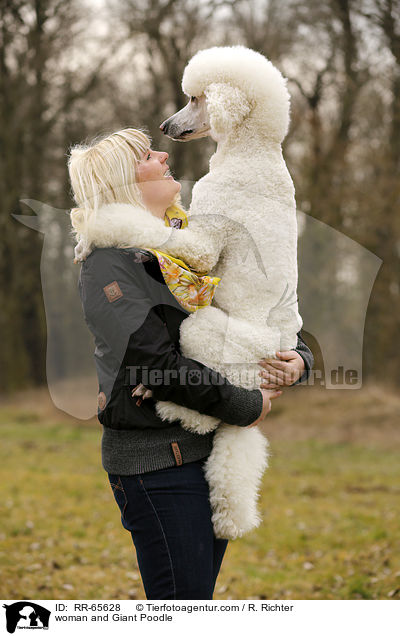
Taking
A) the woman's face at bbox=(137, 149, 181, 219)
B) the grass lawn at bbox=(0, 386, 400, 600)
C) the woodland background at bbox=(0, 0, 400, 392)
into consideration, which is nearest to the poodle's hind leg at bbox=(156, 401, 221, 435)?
the woman's face at bbox=(137, 149, 181, 219)

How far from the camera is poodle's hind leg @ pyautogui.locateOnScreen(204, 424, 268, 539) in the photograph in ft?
6.52

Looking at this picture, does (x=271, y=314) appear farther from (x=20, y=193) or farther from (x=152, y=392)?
(x=20, y=193)

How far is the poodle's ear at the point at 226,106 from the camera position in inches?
84.4

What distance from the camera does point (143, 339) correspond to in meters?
1.83

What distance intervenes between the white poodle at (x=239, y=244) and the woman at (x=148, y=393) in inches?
2.6

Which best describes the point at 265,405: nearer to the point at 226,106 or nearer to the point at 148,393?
the point at 148,393

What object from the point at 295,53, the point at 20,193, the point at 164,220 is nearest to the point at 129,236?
the point at 164,220

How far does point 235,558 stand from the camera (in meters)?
5.63

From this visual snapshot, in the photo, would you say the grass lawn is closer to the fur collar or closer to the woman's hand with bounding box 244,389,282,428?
the woman's hand with bounding box 244,389,282,428

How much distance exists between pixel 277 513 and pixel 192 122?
540 cm
